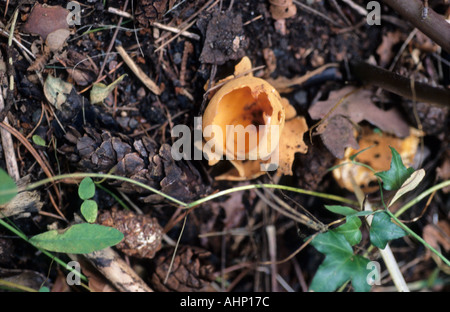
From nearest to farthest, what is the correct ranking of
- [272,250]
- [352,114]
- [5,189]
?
[5,189], [352,114], [272,250]

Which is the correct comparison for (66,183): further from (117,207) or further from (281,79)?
(281,79)

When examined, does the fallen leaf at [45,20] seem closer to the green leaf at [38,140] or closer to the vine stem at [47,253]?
the green leaf at [38,140]

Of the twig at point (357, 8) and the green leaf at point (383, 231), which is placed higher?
the twig at point (357, 8)

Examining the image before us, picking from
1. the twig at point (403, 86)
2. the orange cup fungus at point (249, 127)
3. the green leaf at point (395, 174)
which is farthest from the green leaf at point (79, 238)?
the twig at point (403, 86)

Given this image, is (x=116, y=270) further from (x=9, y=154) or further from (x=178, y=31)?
(x=178, y=31)

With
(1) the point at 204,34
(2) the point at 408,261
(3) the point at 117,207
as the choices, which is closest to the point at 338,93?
(1) the point at 204,34

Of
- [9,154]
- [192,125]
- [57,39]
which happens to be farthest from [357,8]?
[9,154]
